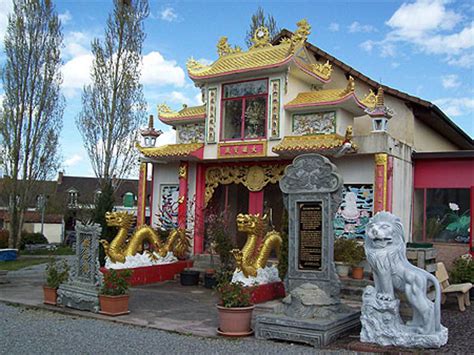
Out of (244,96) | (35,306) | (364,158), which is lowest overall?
(35,306)

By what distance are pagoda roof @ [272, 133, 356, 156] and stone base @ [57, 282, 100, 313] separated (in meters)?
5.60

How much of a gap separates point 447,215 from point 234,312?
7.83 metres

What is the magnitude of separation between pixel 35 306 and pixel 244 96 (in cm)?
732

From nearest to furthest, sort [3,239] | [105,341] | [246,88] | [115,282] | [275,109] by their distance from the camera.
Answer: [105,341] < [115,282] < [275,109] < [246,88] < [3,239]

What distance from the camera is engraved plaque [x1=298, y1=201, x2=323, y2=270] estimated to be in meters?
8.41

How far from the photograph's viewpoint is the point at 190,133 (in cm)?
1575

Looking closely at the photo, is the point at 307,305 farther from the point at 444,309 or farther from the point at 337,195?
the point at 444,309

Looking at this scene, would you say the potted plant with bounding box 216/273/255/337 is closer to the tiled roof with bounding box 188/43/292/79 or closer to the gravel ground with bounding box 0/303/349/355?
the gravel ground with bounding box 0/303/349/355

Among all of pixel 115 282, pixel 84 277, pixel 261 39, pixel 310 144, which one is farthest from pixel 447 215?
pixel 84 277

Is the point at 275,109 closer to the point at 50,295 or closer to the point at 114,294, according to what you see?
the point at 114,294

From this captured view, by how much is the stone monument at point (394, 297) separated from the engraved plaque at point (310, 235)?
3.86 feet

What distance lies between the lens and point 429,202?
45.6ft

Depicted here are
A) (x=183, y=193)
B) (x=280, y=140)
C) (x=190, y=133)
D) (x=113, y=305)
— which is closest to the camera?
(x=113, y=305)

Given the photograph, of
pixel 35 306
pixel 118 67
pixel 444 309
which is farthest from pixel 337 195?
pixel 118 67
